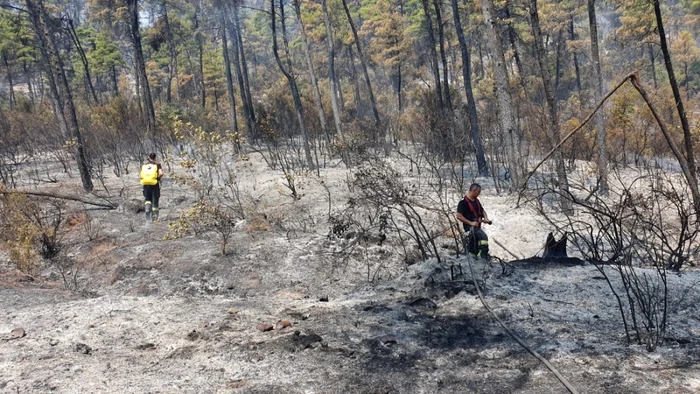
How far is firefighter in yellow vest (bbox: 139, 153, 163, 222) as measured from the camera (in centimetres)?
1004

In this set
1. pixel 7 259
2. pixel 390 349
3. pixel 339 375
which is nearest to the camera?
pixel 339 375

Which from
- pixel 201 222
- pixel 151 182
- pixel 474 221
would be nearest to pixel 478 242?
pixel 474 221

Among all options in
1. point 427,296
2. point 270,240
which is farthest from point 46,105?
point 427,296

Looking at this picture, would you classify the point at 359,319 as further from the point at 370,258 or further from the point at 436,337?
the point at 370,258

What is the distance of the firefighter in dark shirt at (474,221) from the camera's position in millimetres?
6902

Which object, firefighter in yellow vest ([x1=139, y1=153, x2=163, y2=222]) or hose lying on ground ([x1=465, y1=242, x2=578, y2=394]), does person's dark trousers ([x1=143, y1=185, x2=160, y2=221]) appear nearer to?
firefighter in yellow vest ([x1=139, y1=153, x2=163, y2=222])

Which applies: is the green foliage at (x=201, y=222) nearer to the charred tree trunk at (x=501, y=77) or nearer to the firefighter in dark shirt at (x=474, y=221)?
the firefighter in dark shirt at (x=474, y=221)

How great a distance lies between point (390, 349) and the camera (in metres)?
4.26

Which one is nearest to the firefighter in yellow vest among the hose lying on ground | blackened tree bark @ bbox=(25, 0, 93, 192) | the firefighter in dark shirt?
blackened tree bark @ bbox=(25, 0, 93, 192)

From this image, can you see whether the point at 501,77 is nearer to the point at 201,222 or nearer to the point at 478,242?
the point at 478,242

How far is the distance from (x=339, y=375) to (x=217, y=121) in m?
24.7

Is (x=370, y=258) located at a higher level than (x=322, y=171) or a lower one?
lower

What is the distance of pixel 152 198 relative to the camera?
1036cm

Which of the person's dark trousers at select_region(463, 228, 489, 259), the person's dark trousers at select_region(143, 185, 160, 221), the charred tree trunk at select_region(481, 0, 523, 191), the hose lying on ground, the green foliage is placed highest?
the charred tree trunk at select_region(481, 0, 523, 191)
